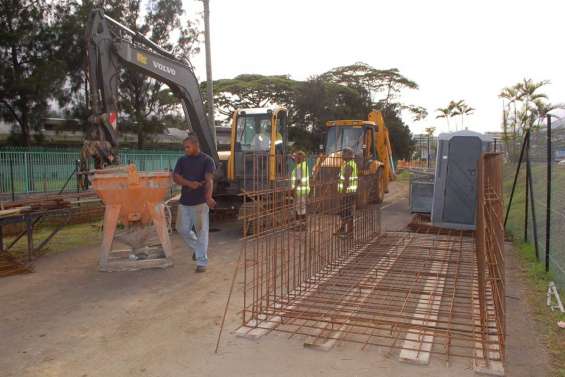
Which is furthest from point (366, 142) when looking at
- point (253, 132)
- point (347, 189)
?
point (347, 189)

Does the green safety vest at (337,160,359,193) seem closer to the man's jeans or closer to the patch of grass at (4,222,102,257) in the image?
the man's jeans

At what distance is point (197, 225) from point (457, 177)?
5.48 m

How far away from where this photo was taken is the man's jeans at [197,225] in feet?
23.1

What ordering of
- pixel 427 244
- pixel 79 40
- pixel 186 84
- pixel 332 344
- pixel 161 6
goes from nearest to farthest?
pixel 332 344 → pixel 427 244 → pixel 186 84 → pixel 79 40 → pixel 161 6

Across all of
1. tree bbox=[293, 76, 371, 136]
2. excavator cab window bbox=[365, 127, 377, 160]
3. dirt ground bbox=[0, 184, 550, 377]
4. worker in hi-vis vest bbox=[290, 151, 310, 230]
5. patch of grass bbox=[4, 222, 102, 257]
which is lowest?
patch of grass bbox=[4, 222, 102, 257]

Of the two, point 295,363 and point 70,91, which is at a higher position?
point 70,91

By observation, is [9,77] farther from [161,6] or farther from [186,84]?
[186,84]

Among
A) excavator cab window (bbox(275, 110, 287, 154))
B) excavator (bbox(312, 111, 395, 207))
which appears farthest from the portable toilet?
excavator cab window (bbox(275, 110, 287, 154))

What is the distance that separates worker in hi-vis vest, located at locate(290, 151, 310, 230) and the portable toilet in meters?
4.54

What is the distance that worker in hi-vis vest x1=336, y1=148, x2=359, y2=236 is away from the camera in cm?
743

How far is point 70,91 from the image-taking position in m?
25.4

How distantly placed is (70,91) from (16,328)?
23.1 metres

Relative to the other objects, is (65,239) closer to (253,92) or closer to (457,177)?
(457,177)

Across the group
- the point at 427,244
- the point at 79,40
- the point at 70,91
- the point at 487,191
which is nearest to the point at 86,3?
the point at 79,40
